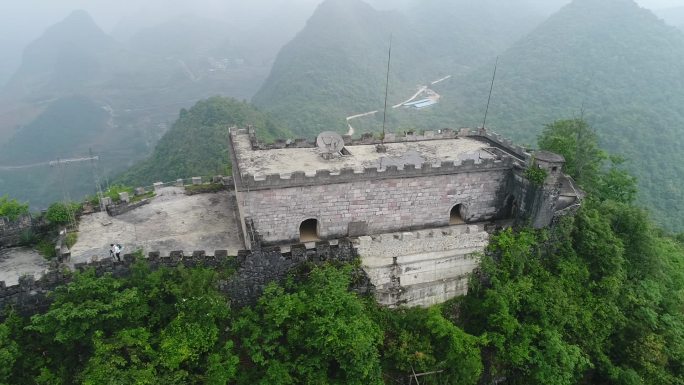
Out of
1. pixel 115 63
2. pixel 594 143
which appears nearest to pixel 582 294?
pixel 594 143

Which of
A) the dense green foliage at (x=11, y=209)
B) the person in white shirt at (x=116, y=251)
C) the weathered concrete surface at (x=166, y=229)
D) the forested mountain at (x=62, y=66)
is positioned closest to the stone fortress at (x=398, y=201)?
the weathered concrete surface at (x=166, y=229)

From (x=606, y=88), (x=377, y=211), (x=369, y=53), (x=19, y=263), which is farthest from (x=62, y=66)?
(x=377, y=211)

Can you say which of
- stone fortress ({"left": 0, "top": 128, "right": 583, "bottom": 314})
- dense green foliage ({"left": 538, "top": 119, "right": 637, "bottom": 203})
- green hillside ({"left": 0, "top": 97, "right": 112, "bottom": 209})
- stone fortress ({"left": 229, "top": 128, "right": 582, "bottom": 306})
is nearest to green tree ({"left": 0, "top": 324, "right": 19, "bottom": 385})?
stone fortress ({"left": 0, "top": 128, "right": 583, "bottom": 314})

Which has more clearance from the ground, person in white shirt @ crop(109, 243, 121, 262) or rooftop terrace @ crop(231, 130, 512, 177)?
rooftop terrace @ crop(231, 130, 512, 177)

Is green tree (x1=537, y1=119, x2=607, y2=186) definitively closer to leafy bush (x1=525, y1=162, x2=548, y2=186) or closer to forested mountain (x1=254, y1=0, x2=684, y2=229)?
leafy bush (x1=525, y1=162, x2=548, y2=186)

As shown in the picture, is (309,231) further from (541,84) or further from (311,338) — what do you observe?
(541,84)

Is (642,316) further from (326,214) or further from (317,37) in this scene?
(317,37)
